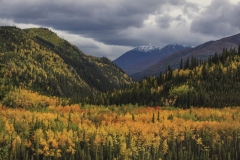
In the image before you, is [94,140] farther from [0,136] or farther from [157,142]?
[0,136]

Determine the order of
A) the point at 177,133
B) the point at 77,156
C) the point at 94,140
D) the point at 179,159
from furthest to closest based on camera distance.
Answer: the point at 177,133 → the point at 94,140 → the point at 77,156 → the point at 179,159

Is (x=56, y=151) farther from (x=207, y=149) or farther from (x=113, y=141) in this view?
(x=207, y=149)

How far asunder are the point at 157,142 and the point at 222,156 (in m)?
37.9

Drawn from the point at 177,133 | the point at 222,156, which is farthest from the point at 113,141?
the point at 222,156

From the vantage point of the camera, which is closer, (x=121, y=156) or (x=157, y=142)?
(x=121, y=156)

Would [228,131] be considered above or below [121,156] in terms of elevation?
above

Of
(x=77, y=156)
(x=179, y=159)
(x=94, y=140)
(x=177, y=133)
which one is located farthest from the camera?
(x=177, y=133)

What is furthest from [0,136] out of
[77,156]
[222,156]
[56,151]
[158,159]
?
[222,156]

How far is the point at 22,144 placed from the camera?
168000 mm

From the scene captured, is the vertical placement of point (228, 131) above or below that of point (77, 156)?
above

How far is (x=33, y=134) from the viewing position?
197m

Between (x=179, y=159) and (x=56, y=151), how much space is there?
69199mm

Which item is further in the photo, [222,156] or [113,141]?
[113,141]

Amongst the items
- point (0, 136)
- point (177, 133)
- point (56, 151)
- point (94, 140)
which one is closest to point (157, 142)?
point (177, 133)
